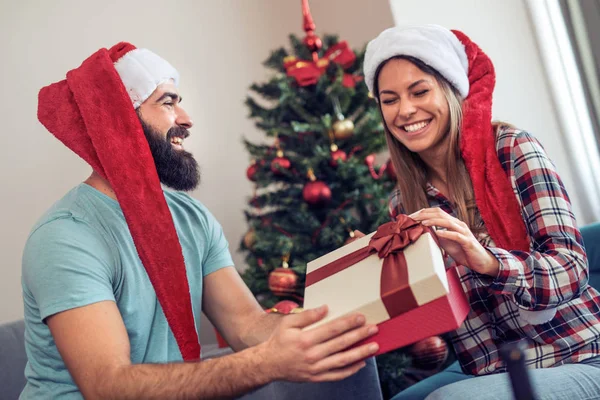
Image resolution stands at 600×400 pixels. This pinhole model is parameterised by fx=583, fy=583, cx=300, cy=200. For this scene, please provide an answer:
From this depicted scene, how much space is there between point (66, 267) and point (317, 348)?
1.90 ft

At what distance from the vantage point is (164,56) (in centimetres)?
308

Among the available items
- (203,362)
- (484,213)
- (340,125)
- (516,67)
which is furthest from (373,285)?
(516,67)

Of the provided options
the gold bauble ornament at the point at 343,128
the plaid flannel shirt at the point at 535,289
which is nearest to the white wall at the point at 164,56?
the gold bauble ornament at the point at 343,128

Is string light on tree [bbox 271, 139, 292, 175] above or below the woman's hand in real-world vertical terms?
above

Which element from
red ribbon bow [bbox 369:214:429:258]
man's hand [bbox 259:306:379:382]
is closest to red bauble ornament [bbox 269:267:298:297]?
red ribbon bow [bbox 369:214:429:258]

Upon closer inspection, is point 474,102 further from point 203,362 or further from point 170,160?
point 203,362

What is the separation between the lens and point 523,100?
2598 mm

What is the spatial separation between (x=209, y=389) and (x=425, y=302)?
444 millimetres

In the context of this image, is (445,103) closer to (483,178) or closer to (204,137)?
(483,178)

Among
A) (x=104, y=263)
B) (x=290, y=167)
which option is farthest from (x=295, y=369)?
(x=290, y=167)

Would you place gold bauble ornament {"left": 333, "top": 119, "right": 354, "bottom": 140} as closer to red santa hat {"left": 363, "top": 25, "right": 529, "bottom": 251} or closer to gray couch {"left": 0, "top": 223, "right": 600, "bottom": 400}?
red santa hat {"left": 363, "top": 25, "right": 529, "bottom": 251}

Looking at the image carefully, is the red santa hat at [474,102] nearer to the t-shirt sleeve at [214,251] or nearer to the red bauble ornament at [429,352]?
the t-shirt sleeve at [214,251]

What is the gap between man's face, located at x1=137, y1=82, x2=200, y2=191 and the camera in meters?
1.58

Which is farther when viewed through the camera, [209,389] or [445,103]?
[445,103]
